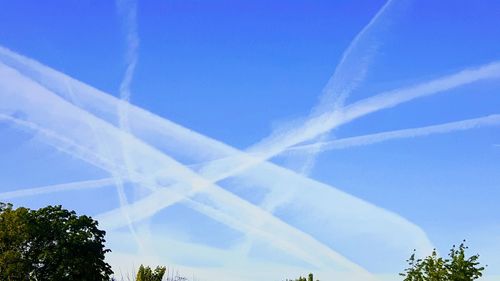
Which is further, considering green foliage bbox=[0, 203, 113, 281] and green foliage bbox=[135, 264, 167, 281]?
green foliage bbox=[0, 203, 113, 281]

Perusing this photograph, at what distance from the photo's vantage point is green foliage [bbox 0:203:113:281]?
168 feet

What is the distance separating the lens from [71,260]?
52.8m

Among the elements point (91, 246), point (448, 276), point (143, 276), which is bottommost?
point (143, 276)

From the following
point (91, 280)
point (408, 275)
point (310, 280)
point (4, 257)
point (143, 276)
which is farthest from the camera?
point (91, 280)

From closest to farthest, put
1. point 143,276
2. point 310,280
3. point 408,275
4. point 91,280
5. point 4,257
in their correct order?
1. point 143,276
2. point 408,275
3. point 310,280
4. point 4,257
5. point 91,280

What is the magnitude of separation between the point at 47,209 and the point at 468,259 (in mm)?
38411

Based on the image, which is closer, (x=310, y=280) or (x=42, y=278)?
(x=310, y=280)

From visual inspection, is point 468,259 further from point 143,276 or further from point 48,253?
point 48,253

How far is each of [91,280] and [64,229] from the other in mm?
5567

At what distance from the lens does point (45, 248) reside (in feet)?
174

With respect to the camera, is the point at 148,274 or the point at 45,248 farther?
the point at 45,248

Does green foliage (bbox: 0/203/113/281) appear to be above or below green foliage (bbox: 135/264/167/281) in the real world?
above

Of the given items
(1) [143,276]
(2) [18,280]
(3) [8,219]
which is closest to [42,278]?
(2) [18,280]

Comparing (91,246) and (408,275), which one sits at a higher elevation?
(91,246)
